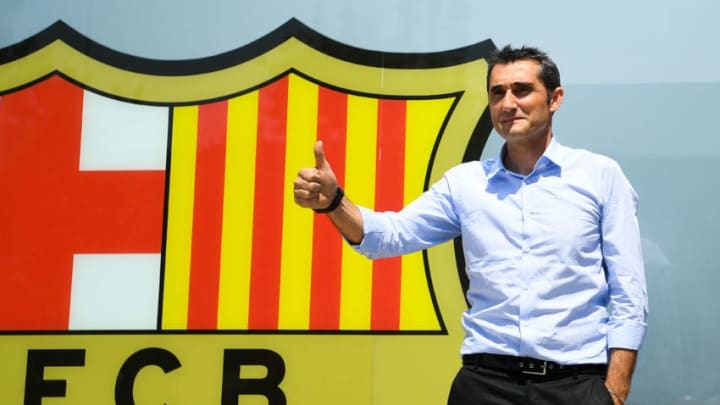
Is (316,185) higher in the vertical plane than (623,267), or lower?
higher

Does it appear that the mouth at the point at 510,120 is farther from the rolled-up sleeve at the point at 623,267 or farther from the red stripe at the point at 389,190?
the red stripe at the point at 389,190

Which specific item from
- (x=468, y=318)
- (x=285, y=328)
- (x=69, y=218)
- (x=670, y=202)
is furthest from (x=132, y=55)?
(x=670, y=202)

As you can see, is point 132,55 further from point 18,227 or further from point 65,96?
point 18,227

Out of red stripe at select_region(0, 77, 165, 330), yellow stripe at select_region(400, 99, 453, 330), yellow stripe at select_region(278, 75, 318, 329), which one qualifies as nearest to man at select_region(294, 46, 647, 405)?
yellow stripe at select_region(400, 99, 453, 330)

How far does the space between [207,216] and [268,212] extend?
0.56 ft

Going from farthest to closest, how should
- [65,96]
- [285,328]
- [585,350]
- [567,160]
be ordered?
1. [65,96]
2. [285,328]
3. [567,160]
4. [585,350]

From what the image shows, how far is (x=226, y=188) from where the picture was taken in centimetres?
237

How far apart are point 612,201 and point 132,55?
1.42 meters

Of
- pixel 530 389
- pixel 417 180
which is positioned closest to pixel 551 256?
pixel 530 389

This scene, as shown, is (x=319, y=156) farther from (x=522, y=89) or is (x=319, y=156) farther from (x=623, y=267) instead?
(x=623, y=267)

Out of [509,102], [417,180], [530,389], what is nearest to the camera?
[530,389]

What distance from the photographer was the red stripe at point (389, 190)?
7.41 feet

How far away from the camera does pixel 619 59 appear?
221 centimetres

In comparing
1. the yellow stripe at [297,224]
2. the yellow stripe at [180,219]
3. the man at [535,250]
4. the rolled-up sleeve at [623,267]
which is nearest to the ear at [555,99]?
the man at [535,250]
